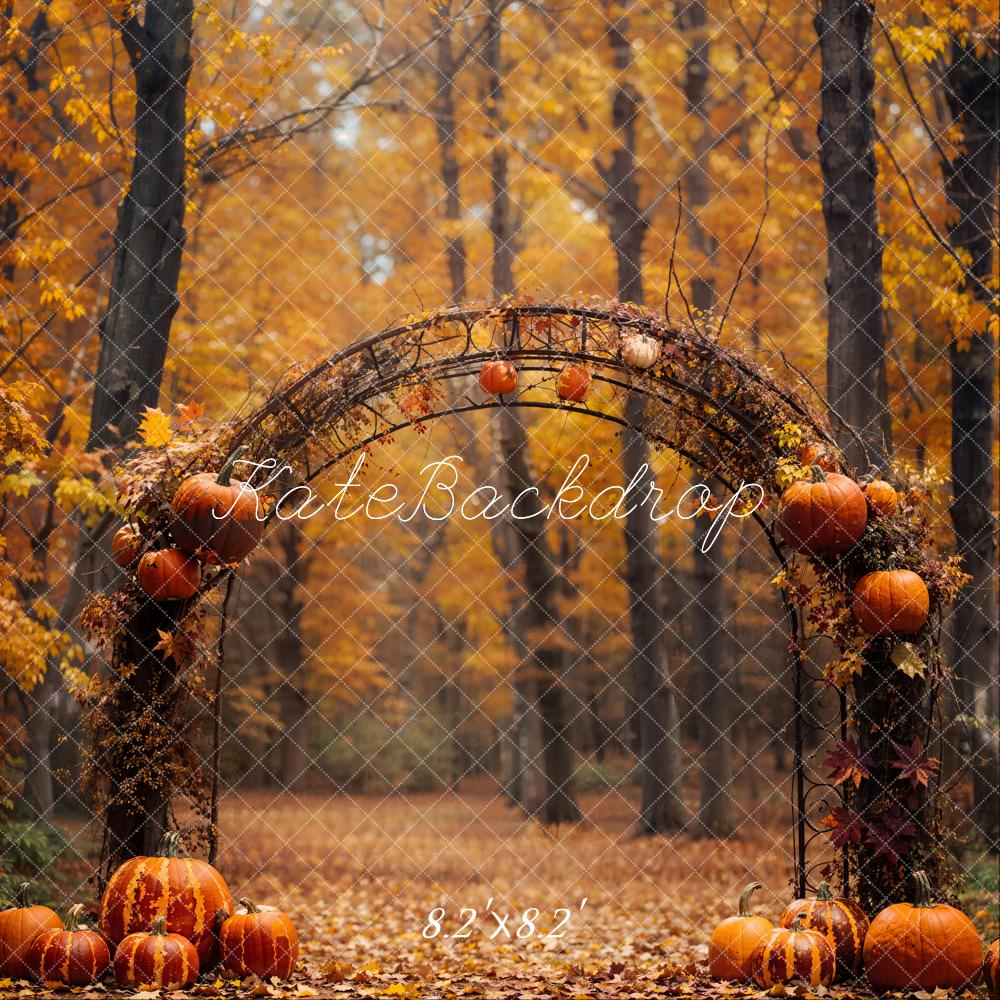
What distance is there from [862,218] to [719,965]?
4.39m

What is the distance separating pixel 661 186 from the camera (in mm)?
14352

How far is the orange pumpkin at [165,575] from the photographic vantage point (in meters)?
5.72

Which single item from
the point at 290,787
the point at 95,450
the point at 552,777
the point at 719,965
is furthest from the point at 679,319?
the point at 290,787

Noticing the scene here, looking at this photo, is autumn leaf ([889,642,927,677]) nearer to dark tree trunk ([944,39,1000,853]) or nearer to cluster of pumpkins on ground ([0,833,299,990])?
cluster of pumpkins on ground ([0,833,299,990])

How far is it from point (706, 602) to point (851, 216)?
5.63m

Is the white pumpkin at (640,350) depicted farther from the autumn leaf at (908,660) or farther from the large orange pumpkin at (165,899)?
the large orange pumpkin at (165,899)

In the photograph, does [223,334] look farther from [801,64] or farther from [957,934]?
[957,934]

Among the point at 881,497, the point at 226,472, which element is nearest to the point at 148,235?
the point at 226,472

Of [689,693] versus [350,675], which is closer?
[689,693]

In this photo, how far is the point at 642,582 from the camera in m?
11.7

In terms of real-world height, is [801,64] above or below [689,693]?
above

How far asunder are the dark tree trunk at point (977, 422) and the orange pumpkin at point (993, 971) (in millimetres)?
4069

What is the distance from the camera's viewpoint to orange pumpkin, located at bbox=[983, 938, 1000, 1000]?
5.09 meters

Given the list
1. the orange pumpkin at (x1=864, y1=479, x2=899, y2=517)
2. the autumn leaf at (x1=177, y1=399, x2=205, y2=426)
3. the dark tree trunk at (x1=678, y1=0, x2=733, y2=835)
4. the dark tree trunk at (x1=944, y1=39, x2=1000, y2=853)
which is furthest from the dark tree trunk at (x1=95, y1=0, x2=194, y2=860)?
the dark tree trunk at (x1=944, y1=39, x2=1000, y2=853)
